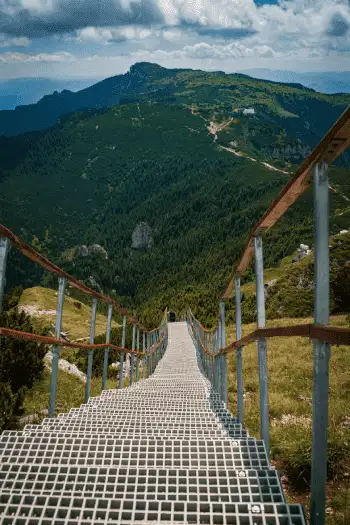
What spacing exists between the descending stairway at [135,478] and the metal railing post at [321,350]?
0.40 ft

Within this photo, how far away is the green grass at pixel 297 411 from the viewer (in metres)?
4.20

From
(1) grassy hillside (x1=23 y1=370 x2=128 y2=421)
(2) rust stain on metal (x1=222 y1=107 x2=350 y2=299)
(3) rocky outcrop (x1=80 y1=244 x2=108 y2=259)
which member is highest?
(3) rocky outcrop (x1=80 y1=244 x2=108 y2=259)

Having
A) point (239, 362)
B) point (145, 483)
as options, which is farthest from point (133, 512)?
point (239, 362)

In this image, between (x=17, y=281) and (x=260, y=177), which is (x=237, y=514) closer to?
(x=17, y=281)

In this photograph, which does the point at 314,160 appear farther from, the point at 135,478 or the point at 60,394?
the point at 60,394

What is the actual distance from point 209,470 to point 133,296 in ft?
448

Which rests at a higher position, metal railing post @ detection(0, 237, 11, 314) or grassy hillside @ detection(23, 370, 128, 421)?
metal railing post @ detection(0, 237, 11, 314)

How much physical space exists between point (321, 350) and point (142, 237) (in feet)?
584

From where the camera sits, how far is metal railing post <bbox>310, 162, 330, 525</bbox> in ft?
5.90

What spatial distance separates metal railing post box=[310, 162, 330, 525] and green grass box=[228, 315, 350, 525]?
5.07 ft

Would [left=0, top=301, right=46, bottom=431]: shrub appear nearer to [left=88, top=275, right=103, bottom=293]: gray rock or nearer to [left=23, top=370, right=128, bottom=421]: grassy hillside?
[left=23, top=370, right=128, bottom=421]: grassy hillside

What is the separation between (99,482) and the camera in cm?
239

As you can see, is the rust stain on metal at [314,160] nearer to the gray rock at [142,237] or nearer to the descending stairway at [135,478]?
the descending stairway at [135,478]

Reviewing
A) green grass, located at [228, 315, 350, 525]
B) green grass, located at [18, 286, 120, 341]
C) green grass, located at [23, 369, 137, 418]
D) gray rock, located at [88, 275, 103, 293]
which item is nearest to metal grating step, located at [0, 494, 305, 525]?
green grass, located at [228, 315, 350, 525]
